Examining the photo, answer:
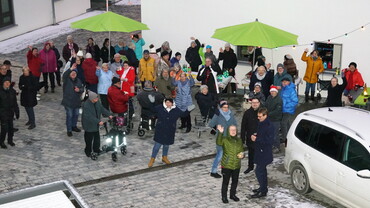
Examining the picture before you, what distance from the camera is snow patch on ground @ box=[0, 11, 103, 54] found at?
24.0m

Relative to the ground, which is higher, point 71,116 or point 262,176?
point 71,116

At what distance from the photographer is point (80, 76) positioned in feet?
51.3

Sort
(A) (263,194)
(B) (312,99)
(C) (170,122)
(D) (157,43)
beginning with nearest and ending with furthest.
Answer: (A) (263,194), (C) (170,122), (B) (312,99), (D) (157,43)

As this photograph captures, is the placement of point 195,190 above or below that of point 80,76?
below

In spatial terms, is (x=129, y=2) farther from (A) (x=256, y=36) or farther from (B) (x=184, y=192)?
(B) (x=184, y=192)

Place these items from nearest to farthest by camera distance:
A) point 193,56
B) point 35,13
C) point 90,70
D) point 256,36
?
point 256,36 < point 90,70 < point 193,56 < point 35,13

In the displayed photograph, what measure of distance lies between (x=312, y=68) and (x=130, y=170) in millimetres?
7200

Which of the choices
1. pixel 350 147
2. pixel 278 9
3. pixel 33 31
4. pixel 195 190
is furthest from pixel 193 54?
pixel 33 31

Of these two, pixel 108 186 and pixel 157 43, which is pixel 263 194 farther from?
pixel 157 43

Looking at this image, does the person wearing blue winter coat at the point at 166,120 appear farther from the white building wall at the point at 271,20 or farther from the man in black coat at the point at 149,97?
the white building wall at the point at 271,20

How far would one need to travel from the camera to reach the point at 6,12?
2462cm

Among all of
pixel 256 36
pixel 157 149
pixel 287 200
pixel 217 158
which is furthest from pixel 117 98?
pixel 287 200

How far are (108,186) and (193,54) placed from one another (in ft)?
26.2

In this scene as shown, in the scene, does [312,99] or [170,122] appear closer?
[170,122]
